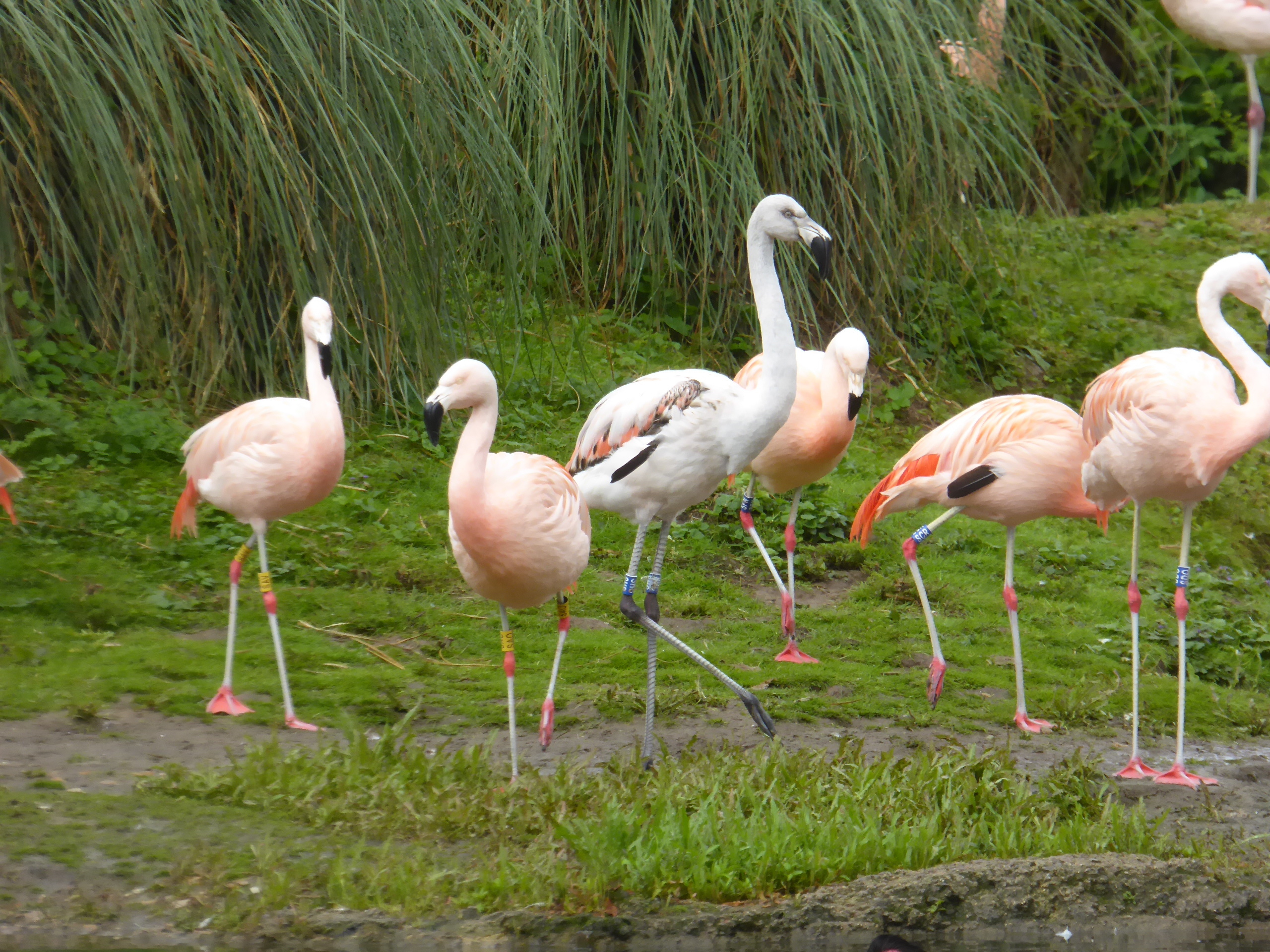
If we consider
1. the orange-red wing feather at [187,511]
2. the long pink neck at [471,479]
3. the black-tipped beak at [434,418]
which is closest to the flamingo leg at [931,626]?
the long pink neck at [471,479]

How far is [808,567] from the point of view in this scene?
22.7 feet

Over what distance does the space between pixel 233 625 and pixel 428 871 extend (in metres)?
1.60

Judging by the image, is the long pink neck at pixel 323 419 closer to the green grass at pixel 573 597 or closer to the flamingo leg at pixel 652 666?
the green grass at pixel 573 597

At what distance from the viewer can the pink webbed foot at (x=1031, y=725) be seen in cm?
521

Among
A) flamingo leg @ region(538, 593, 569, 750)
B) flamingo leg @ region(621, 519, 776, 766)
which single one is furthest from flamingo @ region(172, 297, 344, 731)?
flamingo leg @ region(621, 519, 776, 766)

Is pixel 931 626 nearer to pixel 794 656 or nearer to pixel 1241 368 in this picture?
pixel 794 656

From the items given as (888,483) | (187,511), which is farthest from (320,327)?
(888,483)

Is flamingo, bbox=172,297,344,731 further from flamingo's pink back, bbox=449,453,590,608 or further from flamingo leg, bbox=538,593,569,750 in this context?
flamingo leg, bbox=538,593,569,750

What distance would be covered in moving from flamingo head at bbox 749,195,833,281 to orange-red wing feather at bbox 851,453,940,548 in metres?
1.06

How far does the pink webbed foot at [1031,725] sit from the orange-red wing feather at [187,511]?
10.3 ft

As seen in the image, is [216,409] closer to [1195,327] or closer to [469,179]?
[469,179]

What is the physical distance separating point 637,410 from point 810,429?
1.35 meters

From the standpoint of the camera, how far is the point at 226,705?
16.0ft

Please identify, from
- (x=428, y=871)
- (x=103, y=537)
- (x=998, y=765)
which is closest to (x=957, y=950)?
(x=998, y=765)
